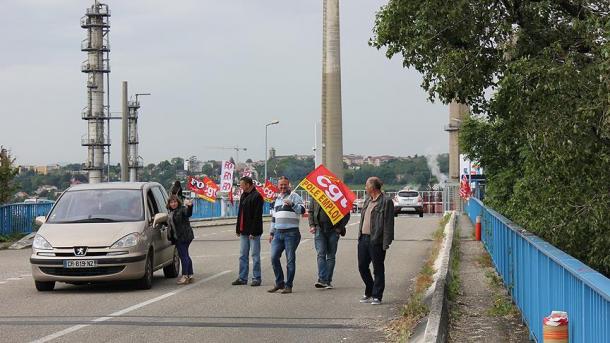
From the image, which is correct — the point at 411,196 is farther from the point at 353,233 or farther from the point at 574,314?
the point at 574,314

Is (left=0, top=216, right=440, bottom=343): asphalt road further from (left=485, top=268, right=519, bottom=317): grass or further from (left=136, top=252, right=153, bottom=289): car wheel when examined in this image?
(left=485, top=268, right=519, bottom=317): grass

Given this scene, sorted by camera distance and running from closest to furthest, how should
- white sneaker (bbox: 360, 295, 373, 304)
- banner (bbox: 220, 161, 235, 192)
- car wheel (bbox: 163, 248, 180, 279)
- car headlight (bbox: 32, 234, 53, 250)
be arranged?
white sneaker (bbox: 360, 295, 373, 304), car headlight (bbox: 32, 234, 53, 250), car wheel (bbox: 163, 248, 180, 279), banner (bbox: 220, 161, 235, 192)

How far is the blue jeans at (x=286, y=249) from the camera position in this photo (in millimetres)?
14773

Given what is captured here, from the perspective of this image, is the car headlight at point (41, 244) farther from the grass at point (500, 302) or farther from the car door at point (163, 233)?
the grass at point (500, 302)

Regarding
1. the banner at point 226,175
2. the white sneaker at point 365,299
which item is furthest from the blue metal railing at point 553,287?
the banner at point 226,175

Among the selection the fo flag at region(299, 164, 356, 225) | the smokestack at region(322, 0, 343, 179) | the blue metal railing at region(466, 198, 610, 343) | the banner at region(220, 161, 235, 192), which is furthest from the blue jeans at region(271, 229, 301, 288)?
the smokestack at region(322, 0, 343, 179)

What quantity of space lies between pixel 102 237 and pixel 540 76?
6763 mm

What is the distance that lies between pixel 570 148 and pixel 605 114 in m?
1.05

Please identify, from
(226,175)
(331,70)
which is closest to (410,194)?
(331,70)

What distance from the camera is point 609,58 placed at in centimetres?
1105

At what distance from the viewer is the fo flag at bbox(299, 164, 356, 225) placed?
15.1m

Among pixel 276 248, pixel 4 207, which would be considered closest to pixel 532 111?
pixel 276 248

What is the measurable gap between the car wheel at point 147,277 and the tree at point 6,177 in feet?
55.2

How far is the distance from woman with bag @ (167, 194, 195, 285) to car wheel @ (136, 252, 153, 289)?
2.70 feet
